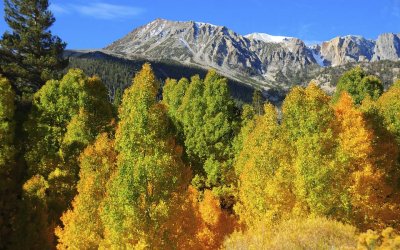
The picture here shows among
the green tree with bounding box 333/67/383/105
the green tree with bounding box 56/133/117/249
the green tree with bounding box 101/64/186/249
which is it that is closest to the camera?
the green tree with bounding box 101/64/186/249

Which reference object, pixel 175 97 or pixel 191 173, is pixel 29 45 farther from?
pixel 191 173

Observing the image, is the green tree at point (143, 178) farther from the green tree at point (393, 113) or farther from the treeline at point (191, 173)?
the green tree at point (393, 113)

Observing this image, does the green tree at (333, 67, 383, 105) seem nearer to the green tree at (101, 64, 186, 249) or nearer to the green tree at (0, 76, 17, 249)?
the green tree at (101, 64, 186, 249)

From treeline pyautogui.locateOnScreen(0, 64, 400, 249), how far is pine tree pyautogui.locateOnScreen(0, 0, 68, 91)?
873cm

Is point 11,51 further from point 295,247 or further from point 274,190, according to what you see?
point 295,247

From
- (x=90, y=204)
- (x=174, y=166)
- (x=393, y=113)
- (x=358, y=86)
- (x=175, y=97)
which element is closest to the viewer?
(x=174, y=166)

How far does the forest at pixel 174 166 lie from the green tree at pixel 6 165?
0.28 feet

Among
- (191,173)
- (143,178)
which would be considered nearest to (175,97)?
(191,173)

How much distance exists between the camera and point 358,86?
57500mm

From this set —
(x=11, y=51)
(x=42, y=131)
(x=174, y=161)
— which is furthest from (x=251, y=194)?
(x=11, y=51)

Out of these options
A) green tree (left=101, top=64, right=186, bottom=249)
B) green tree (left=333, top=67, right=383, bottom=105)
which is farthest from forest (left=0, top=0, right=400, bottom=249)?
green tree (left=333, top=67, right=383, bottom=105)

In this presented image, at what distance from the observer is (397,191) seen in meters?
31.7

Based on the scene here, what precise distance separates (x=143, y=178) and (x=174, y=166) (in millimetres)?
1767

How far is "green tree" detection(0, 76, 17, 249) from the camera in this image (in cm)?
3075
